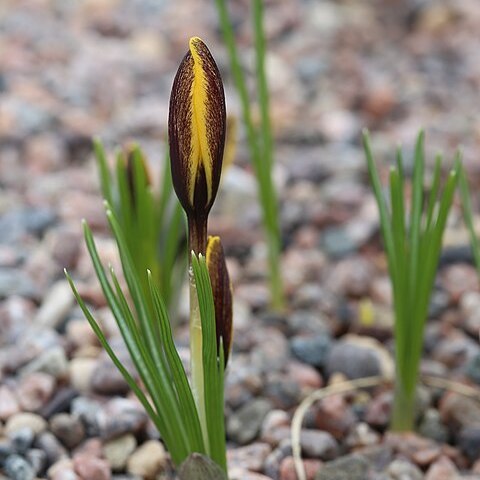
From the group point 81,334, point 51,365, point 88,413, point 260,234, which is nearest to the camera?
point 88,413

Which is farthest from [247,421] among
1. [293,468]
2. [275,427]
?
[293,468]

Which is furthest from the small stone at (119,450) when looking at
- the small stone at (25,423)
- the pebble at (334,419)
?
the pebble at (334,419)

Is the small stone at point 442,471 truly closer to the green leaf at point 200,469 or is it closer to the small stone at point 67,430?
the green leaf at point 200,469


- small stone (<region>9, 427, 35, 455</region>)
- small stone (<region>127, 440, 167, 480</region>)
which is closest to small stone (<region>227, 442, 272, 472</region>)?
small stone (<region>127, 440, 167, 480</region>)

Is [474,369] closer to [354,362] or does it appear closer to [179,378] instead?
[354,362]

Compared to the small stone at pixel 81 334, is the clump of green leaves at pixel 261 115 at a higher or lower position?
higher

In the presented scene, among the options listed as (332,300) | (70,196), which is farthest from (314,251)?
(70,196)

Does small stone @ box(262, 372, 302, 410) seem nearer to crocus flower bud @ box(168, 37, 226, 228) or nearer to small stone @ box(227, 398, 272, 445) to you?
small stone @ box(227, 398, 272, 445)
